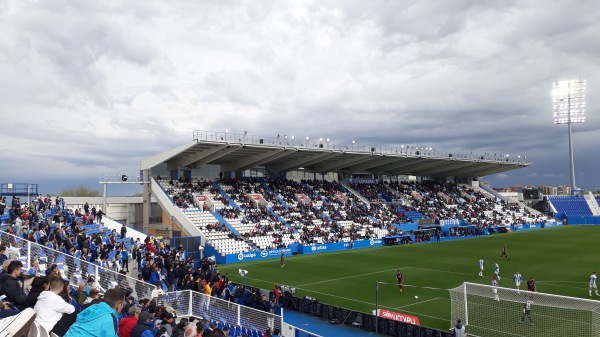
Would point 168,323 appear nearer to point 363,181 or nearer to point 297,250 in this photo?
point 297,250

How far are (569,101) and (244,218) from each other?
6416 centimetres

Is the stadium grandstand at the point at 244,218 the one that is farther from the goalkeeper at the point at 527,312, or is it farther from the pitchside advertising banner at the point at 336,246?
the goalkeeper at the point at 527,312

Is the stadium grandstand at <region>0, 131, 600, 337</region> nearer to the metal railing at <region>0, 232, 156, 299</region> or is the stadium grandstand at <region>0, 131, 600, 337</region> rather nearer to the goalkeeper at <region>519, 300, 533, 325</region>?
the metal railing at <region>0, 232, 156, 299</region>

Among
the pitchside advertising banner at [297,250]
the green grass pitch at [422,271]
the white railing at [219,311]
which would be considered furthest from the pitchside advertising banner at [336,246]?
the white railing at [219,311]

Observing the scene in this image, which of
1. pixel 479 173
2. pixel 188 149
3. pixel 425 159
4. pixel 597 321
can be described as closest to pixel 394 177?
pixel 425 159

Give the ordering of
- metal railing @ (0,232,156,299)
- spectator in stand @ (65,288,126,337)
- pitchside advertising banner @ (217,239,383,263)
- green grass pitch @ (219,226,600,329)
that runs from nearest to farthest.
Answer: spectator in stand @ (65,288,126,337), metal railing @ (0,232,156,299), green grass pitch @ (219,226,600,329), pitchside advertising banner @ (217,239,383,263)

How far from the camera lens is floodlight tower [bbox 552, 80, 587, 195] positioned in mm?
78938

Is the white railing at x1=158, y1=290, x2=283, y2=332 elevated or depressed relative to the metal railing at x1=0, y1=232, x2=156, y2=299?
depressed

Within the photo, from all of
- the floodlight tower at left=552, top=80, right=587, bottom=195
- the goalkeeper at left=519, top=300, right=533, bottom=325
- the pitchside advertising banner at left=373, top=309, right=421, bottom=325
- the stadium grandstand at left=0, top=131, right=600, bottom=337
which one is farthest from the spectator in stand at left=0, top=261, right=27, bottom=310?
the floodlight tower at left=552, top=80, right=587, bottom=195

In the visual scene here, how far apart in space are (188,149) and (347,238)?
19.1 metres

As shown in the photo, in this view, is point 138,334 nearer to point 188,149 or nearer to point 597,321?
point 597,321

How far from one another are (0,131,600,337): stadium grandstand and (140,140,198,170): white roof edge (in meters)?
0.17

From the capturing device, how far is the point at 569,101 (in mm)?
80375

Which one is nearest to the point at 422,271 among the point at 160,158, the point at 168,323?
the point at 168,323
